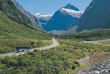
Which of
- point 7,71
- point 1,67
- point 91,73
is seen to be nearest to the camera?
point 7,71

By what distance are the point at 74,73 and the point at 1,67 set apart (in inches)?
897

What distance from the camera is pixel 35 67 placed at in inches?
1359

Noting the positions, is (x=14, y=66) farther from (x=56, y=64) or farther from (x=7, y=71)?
(x=56, y=64)

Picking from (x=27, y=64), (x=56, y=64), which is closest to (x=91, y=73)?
(x=56, y=64)

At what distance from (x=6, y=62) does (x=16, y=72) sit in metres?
7.86

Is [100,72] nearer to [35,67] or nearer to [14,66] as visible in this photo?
[35,67]

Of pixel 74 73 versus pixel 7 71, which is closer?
pixel 7 71

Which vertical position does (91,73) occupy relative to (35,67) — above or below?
below

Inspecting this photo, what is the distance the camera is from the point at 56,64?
1561 inches

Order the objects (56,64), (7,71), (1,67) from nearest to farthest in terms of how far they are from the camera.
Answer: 1. (7,71)
2. (1,67)
3. (56,64)

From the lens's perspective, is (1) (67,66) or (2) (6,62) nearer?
(2) (6,62)

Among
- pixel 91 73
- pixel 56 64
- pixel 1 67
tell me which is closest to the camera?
pixel 1 67

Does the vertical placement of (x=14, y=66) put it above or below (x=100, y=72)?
above

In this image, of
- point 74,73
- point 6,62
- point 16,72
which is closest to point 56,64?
point 74,73
